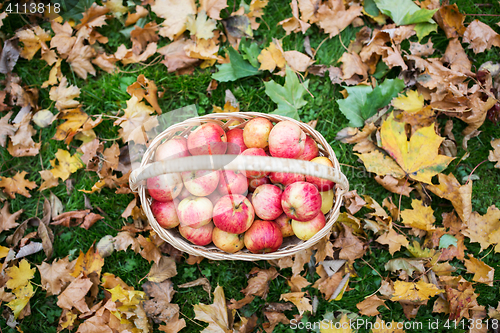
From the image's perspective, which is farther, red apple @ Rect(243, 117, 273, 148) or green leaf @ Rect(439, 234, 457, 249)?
green leaf @ Rect(439, 234, 457, 249)

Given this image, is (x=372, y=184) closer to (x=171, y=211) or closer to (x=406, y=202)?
(x=406, y=202)

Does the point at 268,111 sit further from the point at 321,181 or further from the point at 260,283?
the point at 260,283

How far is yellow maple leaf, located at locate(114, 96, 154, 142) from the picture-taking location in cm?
237

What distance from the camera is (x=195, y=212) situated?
172cm

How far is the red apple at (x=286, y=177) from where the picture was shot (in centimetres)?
184

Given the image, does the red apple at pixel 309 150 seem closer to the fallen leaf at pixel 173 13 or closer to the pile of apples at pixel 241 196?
the pile of apples at pixel 241 196

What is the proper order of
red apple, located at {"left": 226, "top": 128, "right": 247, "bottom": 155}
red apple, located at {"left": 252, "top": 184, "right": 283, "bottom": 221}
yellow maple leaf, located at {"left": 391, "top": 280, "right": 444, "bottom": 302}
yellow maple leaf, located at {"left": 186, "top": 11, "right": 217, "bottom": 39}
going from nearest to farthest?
red apple, located at {"left": 252, "top": 184, "right": 283, "bottom": 221}
red apple, located at {"left": 226, "top": 128, "right": 247, "bottom": 155}
yellow maple leaf, located at {"left": 391, "top": 280, "right": 444, "bottom": 302}
yellow maple leaf, located at {"left": 186, "top": 11, "right": 217, "bottom": 39}

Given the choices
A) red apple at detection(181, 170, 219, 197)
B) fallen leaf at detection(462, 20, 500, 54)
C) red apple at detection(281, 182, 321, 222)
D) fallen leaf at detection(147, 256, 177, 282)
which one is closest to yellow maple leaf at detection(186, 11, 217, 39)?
red apple at detection(181, 170, 219, 197)

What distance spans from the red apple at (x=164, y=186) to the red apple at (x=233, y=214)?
283 mm

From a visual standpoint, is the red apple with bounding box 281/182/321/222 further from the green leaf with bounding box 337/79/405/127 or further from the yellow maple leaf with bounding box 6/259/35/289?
the yellow maple leaf with bounding box 6/259/35/289

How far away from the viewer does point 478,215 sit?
88.4 inches

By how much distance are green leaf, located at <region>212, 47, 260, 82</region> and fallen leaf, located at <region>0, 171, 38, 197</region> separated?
176 cm

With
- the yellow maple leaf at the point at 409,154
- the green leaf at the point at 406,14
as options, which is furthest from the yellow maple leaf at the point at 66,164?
the green leaf at the point at 406,14

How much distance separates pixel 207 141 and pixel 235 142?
26cm
